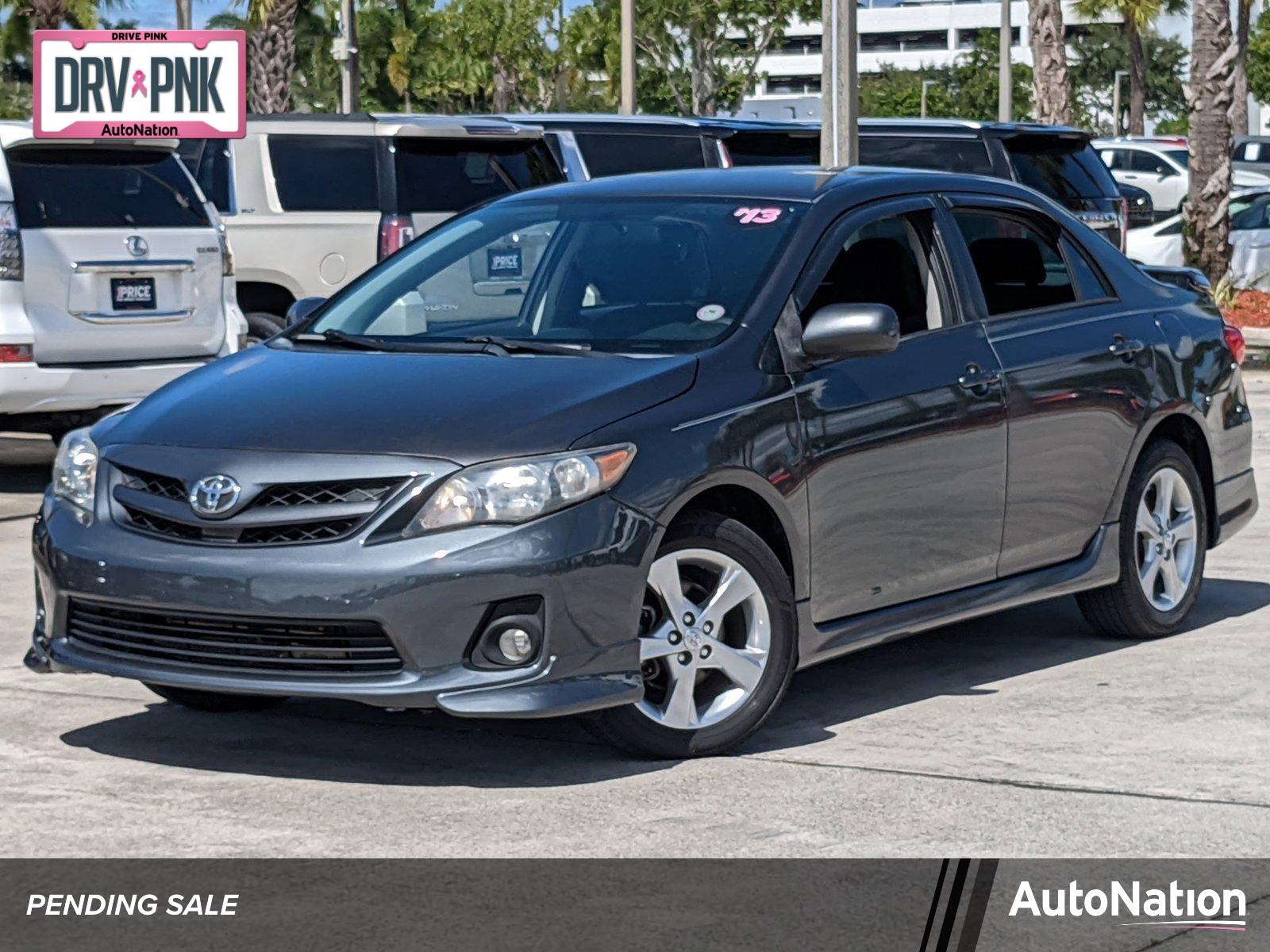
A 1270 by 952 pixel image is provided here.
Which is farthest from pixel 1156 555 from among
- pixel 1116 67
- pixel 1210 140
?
pixel 1116 67

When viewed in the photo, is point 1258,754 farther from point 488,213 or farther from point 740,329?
point 488,213

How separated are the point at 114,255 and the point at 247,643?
242 inches

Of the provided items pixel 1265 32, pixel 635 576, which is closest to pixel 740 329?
pixel 635 576

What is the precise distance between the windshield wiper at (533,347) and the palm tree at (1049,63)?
24898mm

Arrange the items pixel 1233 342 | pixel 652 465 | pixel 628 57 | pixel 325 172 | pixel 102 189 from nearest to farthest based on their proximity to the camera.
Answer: pixel 652 465
pixel 1233 342
pixel 102 189
pixel 325 172
pixel 628 57

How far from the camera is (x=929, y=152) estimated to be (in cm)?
1833

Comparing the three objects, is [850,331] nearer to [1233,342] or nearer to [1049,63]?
[1233,342]

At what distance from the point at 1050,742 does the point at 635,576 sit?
137 centimetres

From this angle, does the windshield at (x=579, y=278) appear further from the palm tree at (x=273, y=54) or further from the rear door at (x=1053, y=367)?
the palm tree at (x=273, y=54)

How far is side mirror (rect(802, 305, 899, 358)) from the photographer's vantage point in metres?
6.45

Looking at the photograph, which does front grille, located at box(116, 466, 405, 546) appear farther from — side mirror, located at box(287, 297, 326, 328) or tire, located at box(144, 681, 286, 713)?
side mirror, located at box(287, 297, 326, 328)

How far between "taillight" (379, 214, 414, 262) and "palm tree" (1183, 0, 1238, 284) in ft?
38.3

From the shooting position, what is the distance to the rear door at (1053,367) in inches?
285

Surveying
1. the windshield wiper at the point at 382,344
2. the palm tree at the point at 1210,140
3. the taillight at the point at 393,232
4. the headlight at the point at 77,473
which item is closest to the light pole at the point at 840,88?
the taillight at the point at 393,232
